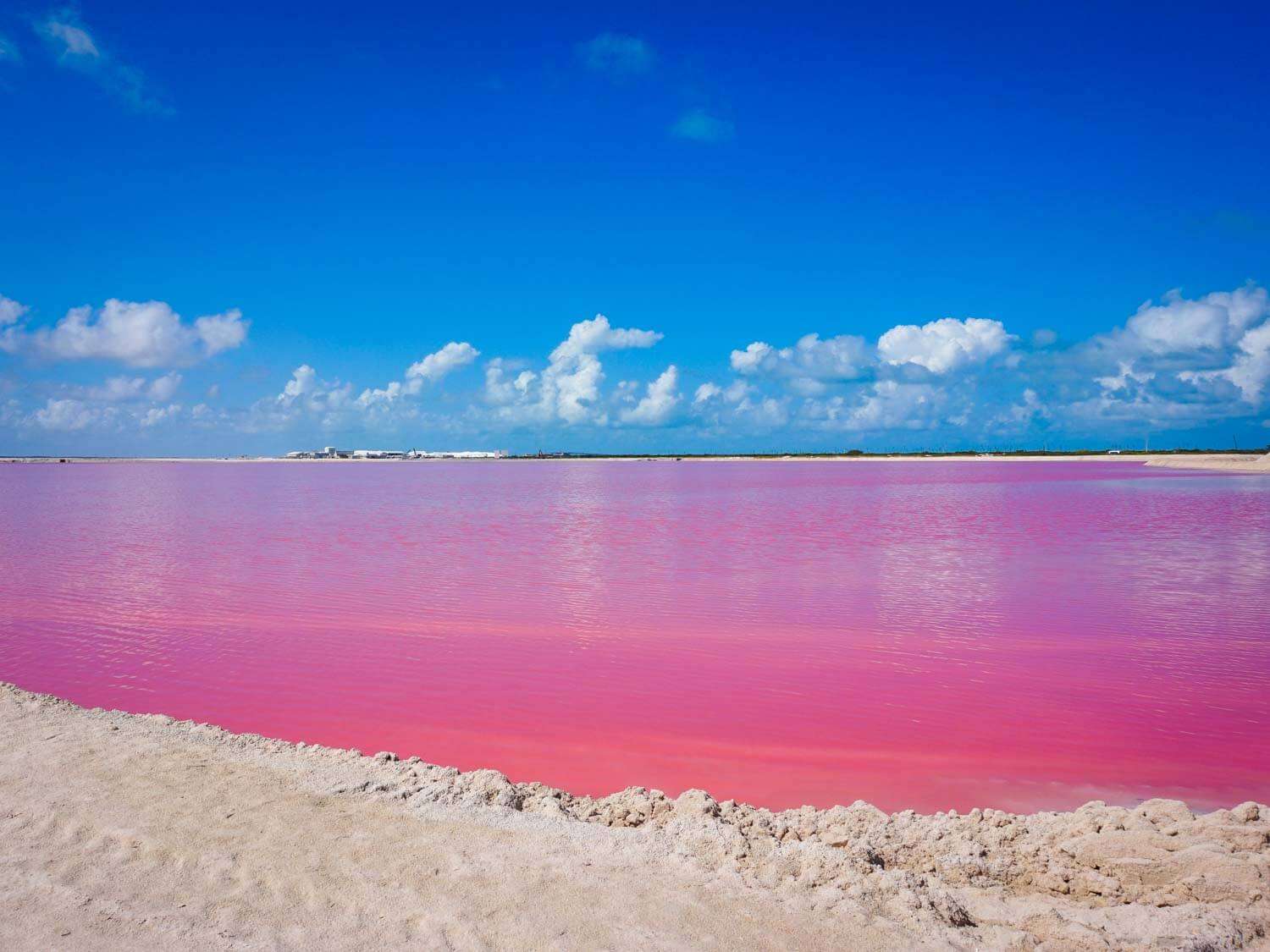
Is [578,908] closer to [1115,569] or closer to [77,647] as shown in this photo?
[77,647]

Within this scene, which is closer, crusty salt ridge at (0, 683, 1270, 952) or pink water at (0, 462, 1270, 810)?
crusty salt ridge at (0, 683, 1270, 952)

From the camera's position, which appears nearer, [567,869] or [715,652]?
[567,869]

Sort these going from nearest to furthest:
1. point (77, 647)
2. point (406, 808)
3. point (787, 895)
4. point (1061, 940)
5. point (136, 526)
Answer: point (1061, 940) → point (787, 895) → point (406, 808) → point (77, 647) → point (136, 526)

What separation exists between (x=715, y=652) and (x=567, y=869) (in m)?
5.76

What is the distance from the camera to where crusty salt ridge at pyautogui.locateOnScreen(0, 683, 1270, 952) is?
4172 mm

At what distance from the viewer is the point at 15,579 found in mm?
16078

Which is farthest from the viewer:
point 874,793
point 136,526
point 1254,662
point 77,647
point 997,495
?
point 997,495

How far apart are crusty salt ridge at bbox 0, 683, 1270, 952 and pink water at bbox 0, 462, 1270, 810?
1.01m

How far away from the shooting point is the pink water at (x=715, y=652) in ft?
22.9

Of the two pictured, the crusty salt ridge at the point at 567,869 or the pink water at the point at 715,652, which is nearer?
the crusty salt ridge at the point at 567,869

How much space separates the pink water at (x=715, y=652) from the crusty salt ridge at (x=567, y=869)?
1010 mm

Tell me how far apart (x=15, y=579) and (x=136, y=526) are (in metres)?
11.5

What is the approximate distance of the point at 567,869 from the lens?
15.7 feet

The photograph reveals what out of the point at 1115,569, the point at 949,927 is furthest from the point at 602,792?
the point at 1115,569
